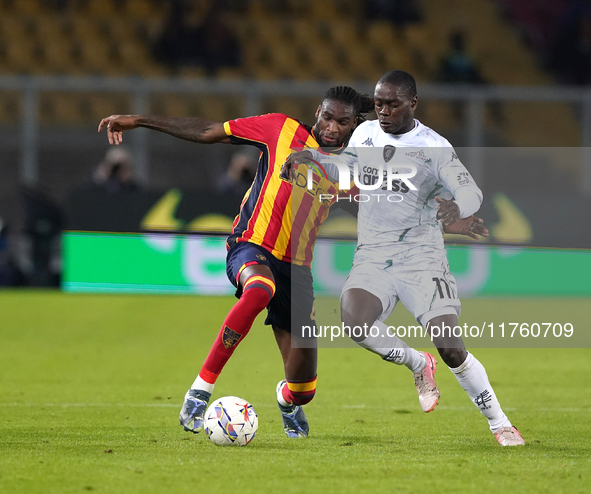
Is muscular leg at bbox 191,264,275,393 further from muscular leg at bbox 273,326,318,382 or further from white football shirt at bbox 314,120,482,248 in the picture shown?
white football shirt at bbox 314,120,482,248

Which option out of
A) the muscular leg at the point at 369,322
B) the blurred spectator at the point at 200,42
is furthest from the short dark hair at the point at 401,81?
the blurred spectator at the point at 200,42

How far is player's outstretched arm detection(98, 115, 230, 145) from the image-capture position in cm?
Result: 527

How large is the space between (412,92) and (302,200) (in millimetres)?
889

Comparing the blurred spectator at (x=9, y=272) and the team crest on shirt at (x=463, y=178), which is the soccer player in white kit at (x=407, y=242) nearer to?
the team crest on shirt at (x=463, y=178)

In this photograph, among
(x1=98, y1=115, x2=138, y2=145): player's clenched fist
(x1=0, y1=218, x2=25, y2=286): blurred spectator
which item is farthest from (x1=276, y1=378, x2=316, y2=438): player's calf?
(x1=0, y1=218, x2=25, y2=286): blurred spectator

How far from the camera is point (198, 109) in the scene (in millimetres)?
13312

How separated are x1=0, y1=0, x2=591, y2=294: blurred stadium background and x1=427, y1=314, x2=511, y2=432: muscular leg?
7.09 m

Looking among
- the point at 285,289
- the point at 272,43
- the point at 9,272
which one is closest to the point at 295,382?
the point at 285,289

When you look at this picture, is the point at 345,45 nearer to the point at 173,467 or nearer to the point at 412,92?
the point at 412,92

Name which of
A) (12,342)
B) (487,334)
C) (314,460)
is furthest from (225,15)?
(314,460)

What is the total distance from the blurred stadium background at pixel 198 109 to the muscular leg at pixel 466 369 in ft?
23.3

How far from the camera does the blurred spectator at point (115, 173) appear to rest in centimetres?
1252

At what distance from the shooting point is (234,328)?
5.05 m

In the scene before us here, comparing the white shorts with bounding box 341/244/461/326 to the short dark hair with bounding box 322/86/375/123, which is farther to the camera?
the short dark hair with bounding box 322/86/375/123
